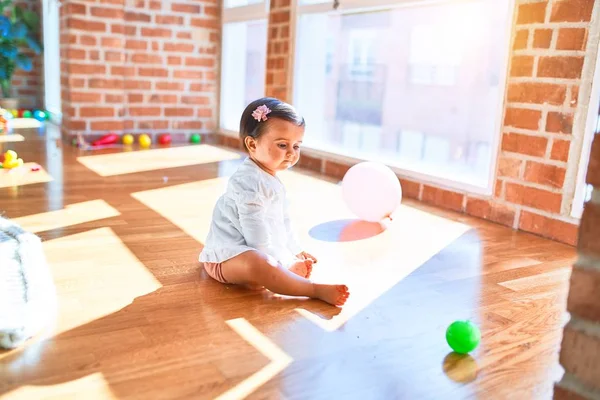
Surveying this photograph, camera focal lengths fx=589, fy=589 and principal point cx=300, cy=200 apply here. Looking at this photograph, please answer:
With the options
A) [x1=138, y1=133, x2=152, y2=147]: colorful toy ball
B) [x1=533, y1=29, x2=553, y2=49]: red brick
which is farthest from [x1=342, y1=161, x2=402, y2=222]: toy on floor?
[x1=138, y1=133, x2=152, y2=147]: colorful toy ball

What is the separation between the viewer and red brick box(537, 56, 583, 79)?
2.12 meters

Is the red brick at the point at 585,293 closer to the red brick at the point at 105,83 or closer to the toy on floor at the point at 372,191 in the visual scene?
the toy on floor at the point at 372,191

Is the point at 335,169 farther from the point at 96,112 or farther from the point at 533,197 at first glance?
the point at 96,112

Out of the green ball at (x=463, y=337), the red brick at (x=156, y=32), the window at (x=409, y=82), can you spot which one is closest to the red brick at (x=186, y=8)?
the red brick at (x=156, y=32)

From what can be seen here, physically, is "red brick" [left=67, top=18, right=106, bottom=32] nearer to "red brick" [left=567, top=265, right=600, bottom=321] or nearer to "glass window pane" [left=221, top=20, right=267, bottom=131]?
"glass window pane" [left=221, top=20, right=267, bottom=131]

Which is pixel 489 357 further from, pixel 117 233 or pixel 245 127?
pixel 117 233

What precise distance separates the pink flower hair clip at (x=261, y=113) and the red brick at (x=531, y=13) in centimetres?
130

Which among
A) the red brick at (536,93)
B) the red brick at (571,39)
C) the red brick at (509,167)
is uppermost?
the red brick at (571,39)

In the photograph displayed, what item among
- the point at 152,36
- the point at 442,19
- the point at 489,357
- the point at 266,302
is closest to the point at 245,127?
the point at 266,302

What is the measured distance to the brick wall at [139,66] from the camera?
13.7 feet

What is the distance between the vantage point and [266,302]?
1460 mm

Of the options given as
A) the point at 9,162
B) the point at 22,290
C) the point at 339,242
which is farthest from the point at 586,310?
the point at 9,162

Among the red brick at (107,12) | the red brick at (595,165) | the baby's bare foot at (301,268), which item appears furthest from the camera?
the red brick at (107,12)

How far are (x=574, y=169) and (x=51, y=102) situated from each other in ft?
17.7
